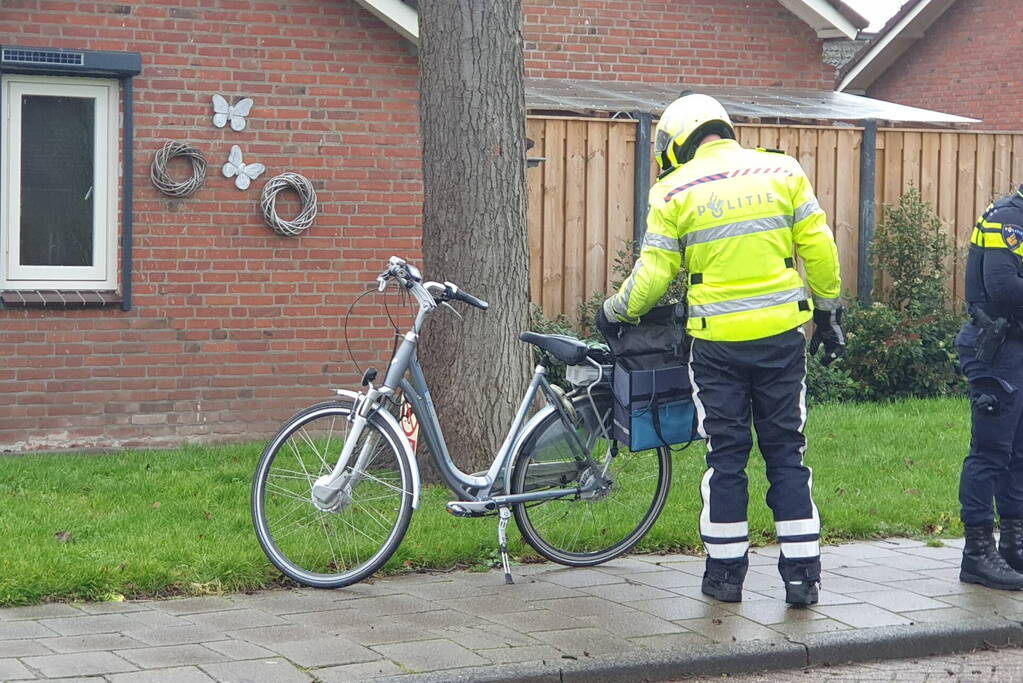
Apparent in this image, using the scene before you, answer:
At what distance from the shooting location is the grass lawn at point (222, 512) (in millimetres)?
6148

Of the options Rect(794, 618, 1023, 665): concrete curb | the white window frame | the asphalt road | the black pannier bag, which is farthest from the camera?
the white window frame

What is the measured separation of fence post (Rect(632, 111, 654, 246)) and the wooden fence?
1.8 inches

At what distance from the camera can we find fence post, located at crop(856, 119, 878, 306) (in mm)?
13109

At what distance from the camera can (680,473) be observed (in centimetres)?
880

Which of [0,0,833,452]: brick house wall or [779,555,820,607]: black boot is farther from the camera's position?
[0,0,833,452]: brick house wall

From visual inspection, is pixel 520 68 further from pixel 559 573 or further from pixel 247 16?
pixel 247 16

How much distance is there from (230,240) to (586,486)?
5.05 meters

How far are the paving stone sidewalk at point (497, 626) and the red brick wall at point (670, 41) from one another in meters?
9.85

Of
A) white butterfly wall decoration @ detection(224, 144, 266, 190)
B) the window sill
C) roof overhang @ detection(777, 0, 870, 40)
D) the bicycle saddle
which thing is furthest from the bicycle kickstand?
roof overhang @ detection(777, 0, 870, 40)

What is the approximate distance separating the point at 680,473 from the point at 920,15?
47.4 feet

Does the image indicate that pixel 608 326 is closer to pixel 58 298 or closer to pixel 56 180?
pixel 58 298

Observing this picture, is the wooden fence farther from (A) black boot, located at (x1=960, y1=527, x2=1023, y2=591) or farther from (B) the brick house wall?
(A) black boot, located at (x1=960, y1=527, x2=1023, y2=591)

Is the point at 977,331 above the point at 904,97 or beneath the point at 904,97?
beneath

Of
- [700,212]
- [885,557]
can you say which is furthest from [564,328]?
[700,212]
